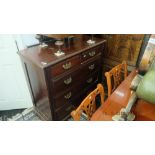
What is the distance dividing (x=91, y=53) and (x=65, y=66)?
0.45 meters

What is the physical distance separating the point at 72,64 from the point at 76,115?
73cm

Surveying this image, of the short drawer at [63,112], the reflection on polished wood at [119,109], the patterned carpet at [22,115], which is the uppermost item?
the reflection on polished wood at [119,109]

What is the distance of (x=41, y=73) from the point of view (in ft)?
4.70

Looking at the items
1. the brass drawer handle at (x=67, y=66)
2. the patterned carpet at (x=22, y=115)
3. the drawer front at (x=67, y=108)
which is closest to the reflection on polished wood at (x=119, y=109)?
the brass drawer handle at (x=67, y=66)

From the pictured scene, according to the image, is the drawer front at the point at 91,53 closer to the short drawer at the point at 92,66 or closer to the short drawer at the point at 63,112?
the short drawer at the point at 92,66

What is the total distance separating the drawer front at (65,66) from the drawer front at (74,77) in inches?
3.1

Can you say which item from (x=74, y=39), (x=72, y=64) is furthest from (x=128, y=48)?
(x=72, y=64)

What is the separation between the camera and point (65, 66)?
156cm

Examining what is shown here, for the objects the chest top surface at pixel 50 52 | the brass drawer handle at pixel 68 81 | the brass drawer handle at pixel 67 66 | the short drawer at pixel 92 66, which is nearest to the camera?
the chest top surface at pixel 50 52

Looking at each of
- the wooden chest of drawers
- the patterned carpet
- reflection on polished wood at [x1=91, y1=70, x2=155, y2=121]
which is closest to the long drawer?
the wooden chest of drawers

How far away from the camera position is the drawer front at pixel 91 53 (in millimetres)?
1762
